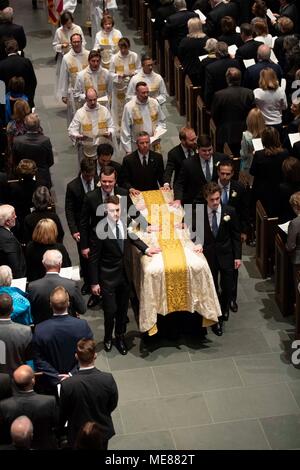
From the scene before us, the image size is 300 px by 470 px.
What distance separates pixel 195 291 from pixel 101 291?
0.89 metres

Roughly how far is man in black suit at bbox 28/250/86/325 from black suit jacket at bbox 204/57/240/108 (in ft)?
15.3

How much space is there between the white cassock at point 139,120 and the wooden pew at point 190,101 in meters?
1.77

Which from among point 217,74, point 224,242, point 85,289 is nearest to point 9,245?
point 85,289

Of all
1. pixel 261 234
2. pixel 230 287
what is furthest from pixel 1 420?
pixel 261 234

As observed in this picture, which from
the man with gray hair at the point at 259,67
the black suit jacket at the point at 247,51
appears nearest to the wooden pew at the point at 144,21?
the black suit jacket at the point at 247,51

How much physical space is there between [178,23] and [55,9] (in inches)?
122

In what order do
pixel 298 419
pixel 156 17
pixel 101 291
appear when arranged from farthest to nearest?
pixel 156 17
pixel 101 291
pixel 298 419

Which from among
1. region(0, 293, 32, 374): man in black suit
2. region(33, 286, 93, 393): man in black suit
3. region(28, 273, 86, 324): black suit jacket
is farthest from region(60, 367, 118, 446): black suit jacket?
region(28, 273, 86, 324): black suit jacket

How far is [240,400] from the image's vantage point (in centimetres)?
962

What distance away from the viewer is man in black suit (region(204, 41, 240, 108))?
13.1 metres

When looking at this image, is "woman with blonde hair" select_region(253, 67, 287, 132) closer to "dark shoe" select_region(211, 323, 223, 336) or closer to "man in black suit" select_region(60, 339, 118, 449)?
"dark shoe" select_region(211, 323, 223, 336)

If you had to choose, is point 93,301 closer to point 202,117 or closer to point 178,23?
point 202,117

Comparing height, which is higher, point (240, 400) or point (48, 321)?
point (48, 321)

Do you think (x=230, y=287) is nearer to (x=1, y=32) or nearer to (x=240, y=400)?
(x=240, y=400)
